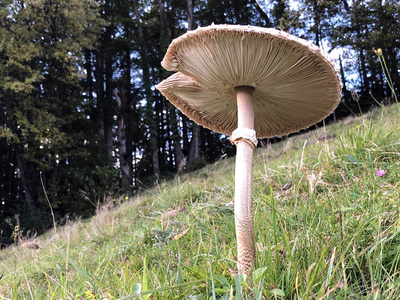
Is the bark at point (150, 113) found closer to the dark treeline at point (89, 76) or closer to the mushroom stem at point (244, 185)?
the dark treeline at point (89, 76)

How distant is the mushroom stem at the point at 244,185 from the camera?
1402 mm

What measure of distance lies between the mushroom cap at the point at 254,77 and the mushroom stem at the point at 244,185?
141mm

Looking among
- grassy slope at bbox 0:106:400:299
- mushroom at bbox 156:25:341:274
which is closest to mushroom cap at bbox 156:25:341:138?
mushroom at bbox 156:25:341:274

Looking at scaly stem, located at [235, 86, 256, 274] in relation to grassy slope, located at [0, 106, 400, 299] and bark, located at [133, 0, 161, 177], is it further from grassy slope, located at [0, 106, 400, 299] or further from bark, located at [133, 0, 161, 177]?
bark, located at [133, 0, 161, 177]

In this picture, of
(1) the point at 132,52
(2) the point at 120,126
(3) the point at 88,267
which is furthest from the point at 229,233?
(1) the point at 132,52

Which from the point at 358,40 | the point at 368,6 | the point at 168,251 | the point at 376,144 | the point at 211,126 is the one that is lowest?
the point at 168,251

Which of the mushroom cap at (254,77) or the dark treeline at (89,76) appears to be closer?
the mushroom cap at (254,77)

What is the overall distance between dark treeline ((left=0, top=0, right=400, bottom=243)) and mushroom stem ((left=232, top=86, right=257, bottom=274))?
8.76 meters

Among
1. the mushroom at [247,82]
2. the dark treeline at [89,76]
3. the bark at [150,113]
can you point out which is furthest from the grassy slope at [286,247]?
the bark at [150,113]

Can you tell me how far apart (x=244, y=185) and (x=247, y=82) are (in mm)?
620

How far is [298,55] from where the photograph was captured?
1.40m

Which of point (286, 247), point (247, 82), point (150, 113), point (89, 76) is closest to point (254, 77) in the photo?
point (247, 82)

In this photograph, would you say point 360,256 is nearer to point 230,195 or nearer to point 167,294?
point 167,294

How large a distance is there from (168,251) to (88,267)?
1085 millimetres
